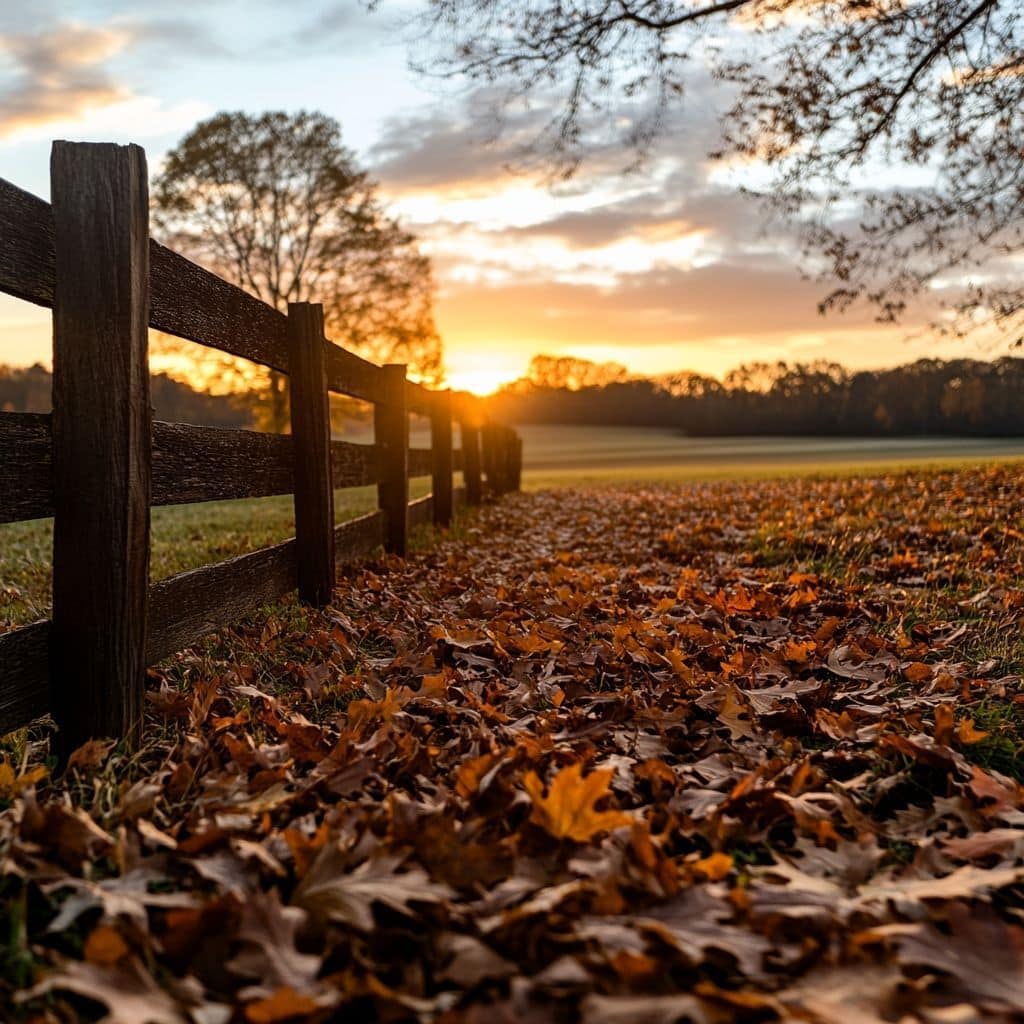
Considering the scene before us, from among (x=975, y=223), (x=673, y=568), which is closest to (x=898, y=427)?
(x=975, y=223)

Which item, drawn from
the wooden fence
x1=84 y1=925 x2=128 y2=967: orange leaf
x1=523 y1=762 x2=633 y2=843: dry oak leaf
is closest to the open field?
the wooden fence

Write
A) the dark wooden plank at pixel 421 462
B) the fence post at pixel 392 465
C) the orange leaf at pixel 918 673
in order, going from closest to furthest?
the orange leaf at pixel 918 673 → the fence post at pixel 392 465 → the dark wooden plank at pixel 421 462

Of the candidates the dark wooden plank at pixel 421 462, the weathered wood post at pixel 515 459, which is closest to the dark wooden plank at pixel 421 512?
the dark wooden plank at pixel 421 462

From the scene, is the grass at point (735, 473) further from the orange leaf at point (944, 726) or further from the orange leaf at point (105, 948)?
the orange leaf at point (105, 948)

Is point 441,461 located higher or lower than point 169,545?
higher

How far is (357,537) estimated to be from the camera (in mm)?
6117

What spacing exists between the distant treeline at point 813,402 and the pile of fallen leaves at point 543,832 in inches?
2709

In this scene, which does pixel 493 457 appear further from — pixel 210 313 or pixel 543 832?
pixel 543 832

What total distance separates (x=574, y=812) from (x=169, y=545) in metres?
7.40

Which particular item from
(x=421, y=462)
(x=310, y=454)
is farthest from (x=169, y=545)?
(x=310, y=454)

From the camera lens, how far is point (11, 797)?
230cm

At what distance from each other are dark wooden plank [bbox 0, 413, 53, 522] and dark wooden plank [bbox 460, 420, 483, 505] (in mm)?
9866

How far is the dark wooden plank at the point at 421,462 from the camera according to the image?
8523mm

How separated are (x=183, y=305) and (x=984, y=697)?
→ 10.4 ft
